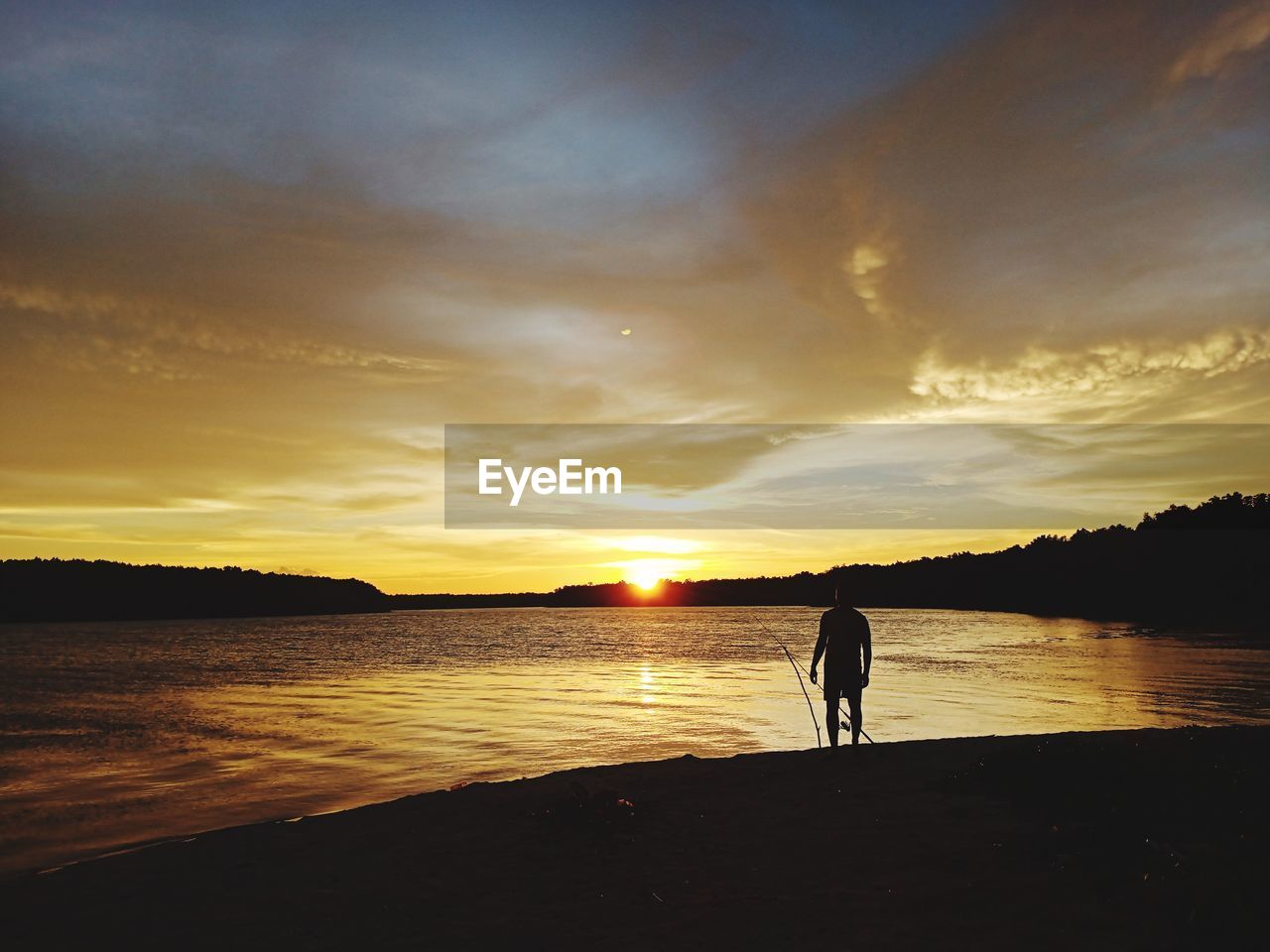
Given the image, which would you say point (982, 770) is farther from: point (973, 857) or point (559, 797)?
point (559, 797)

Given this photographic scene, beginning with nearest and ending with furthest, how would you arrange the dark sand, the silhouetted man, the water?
the dark sand → the silhouetted man → the water

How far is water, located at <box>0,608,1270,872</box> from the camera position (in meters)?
16.6

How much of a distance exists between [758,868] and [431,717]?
22543 millimetres

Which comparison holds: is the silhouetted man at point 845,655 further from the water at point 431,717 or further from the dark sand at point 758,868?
the water at point 431,717

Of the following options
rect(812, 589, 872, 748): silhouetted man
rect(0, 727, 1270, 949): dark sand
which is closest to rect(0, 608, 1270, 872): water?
rect(0, 727, 1270, 949): dark sand

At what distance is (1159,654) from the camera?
164 feet

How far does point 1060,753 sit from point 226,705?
34155mm

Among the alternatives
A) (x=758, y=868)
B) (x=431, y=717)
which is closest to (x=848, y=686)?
(x=758, y=868)

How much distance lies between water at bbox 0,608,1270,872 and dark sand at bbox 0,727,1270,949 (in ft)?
15.7

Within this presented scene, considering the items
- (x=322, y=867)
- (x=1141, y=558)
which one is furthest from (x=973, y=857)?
(x=1141, y=558)

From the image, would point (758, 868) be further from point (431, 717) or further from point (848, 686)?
point (431, 717)

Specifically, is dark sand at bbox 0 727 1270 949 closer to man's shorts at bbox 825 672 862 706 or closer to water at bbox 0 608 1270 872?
man's shorts at bbox 825 672 862 706

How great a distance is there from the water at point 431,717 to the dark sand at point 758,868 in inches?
188

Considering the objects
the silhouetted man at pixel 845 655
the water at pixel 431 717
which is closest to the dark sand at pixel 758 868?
the silhouetted man at pixel 845 655
